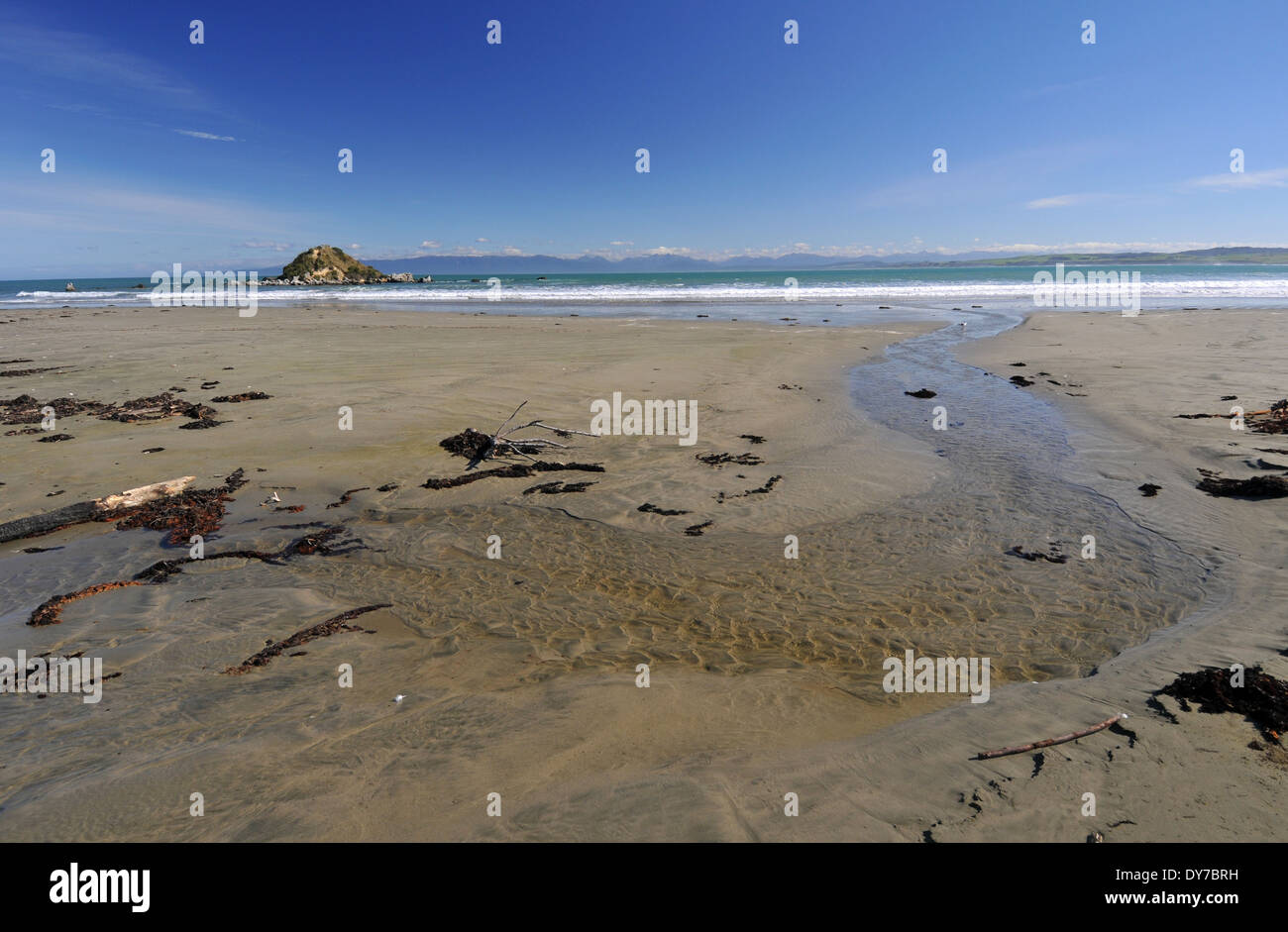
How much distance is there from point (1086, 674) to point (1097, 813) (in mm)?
1652

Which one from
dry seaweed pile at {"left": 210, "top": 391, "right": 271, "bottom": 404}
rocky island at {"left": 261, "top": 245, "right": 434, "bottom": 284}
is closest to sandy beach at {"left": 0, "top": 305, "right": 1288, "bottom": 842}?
dry seaweed pile at {"left": 210, "top": 391, "right": 271, "bottom": 404}

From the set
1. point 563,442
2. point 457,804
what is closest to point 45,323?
point 563,442

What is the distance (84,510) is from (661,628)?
748cm

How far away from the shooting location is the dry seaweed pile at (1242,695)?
146 inches

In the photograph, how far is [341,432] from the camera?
35.9ft

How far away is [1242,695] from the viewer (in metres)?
3.92

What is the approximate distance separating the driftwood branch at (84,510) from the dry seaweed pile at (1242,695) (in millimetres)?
10875

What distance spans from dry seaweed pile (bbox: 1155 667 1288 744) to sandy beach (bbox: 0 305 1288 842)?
0.10 metres

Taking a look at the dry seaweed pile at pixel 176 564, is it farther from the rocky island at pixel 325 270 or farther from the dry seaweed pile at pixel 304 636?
the rocky island at pixel 325 270

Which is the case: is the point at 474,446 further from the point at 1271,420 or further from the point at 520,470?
the point at 1271,420

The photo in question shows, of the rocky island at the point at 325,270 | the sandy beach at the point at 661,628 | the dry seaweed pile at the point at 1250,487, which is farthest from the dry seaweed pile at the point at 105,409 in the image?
the rocky island at the point at 325,270

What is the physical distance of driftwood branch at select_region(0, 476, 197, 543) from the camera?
7.00m

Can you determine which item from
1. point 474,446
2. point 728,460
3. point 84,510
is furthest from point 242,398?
point 728,460
